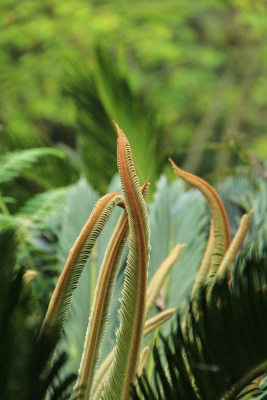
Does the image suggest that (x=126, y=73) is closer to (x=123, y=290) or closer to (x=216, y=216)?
(x=216, y=216)

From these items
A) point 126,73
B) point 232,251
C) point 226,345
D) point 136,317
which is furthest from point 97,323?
point 126,73

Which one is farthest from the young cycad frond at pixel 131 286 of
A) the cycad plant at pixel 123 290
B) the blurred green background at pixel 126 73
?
the blurred green background at pixel 126 73

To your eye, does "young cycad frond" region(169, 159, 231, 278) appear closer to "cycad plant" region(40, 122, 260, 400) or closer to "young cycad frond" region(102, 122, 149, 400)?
"cycad plant" region(40, 122, 260, 400)

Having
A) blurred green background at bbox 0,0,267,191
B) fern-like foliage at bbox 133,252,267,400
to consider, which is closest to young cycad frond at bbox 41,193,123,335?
fern-like foliage at bbox 133,252,267,400

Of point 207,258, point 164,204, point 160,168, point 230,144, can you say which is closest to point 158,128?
point 160,168

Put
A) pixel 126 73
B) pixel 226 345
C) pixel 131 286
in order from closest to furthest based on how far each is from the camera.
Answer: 1. pixel 226 345
2. pixel 131 286
3. pixel 126 73
